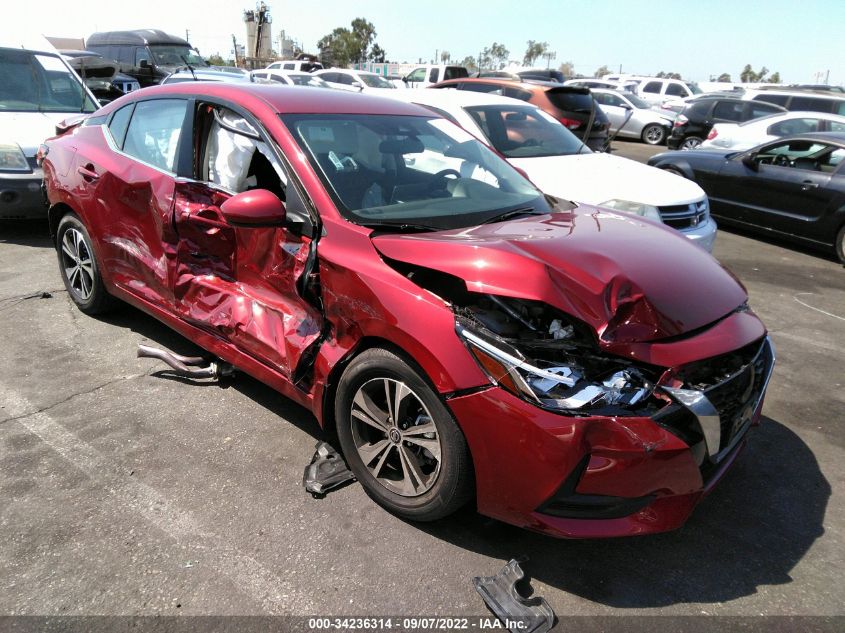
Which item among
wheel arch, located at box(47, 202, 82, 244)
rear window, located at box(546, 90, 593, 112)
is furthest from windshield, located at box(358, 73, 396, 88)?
wheel arch, located at box(47, 202, 82, 244)

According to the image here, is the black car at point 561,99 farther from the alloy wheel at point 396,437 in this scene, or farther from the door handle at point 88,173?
the alloy wheel at point 396,437

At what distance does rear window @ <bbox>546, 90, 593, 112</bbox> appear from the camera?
33.1 feet

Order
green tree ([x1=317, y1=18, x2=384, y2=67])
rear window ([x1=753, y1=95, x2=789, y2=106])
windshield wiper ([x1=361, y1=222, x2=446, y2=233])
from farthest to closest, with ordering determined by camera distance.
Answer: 1. green tree ([x1=317, y1=18, x2=384, y2=67])
2. rear window ([x1=753, y1=95, x2=789, y2=106])
3. windshield wiper ([x1=361, y1=222, x2=446, y2=233])

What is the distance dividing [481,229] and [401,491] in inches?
48.5

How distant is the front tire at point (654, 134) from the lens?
63.5 feet

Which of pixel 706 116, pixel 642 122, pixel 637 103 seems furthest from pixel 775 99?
pixel 637 103

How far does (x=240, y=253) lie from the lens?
337cm

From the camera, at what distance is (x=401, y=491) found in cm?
276

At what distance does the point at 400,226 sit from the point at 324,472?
1.23m

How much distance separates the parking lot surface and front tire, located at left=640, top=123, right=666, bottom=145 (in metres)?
17.1

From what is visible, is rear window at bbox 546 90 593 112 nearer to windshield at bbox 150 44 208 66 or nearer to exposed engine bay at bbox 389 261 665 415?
exposed engine bay at bbox 389 261 665 415

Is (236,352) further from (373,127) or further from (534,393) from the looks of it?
(534,393)

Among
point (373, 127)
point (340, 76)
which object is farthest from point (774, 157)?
point (340, 76)

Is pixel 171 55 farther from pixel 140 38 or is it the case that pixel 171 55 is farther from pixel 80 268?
pixel 80 268
